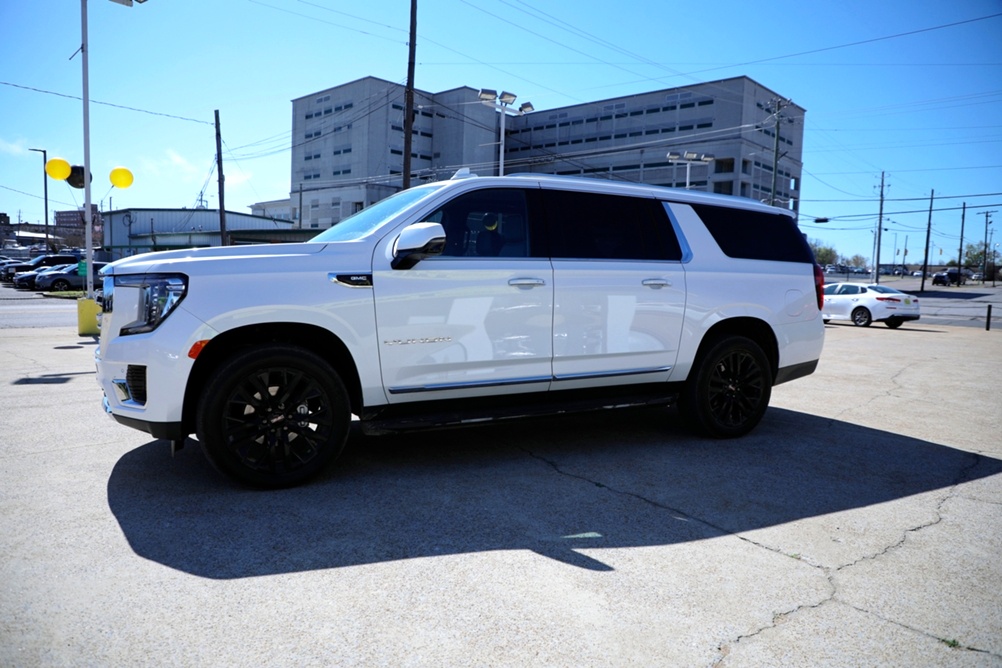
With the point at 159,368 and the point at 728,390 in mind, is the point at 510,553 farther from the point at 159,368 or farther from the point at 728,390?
the point at 728,390

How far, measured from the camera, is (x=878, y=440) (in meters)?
5.85

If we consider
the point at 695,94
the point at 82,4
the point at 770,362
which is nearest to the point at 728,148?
the point at 695,94

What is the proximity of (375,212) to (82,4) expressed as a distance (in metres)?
13.6

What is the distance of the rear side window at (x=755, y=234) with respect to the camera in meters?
5.69

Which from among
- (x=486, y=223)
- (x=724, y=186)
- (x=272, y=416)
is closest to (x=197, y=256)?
(x=272, y=416)

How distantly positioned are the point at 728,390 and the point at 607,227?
1.77 metres

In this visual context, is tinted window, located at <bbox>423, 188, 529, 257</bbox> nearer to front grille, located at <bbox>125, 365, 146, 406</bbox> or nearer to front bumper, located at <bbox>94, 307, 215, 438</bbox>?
front bumper, located at <bbox>94, 307, 215, 438</bbox>

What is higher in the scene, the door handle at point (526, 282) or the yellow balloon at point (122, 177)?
the yellow balloon at point (122, 177)

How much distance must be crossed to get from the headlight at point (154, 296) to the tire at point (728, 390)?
152 inches

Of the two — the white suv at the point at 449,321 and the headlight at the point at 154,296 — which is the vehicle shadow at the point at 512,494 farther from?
the headlight at the point at 154,296

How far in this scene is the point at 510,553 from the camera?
3.26 meters

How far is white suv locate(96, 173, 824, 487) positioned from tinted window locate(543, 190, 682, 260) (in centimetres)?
1

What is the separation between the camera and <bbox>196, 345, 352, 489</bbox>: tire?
150 inches

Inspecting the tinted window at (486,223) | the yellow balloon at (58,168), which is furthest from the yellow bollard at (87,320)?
the tinted window at (486,223)
